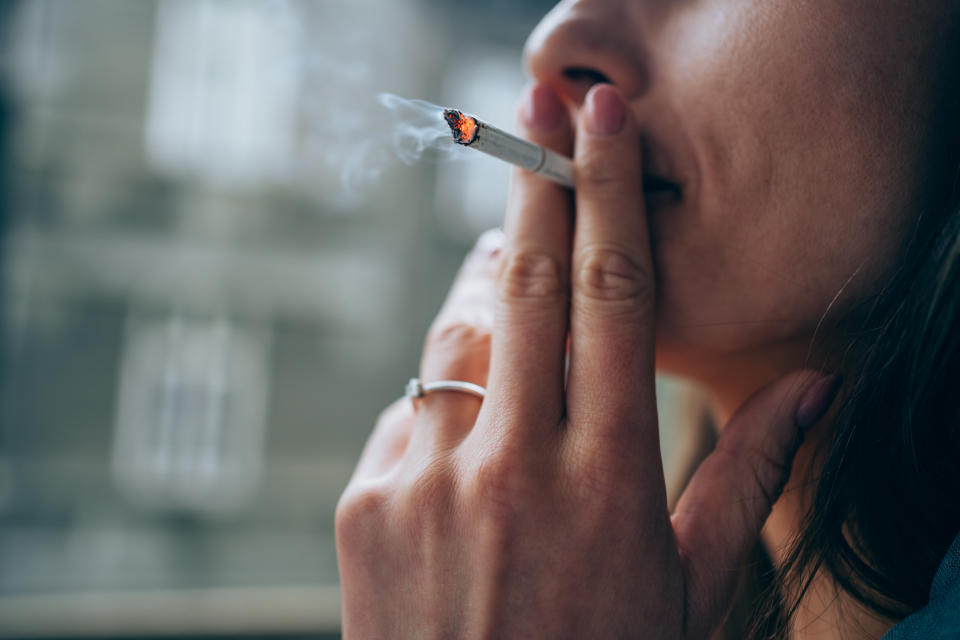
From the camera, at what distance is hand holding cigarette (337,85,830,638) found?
0.47m

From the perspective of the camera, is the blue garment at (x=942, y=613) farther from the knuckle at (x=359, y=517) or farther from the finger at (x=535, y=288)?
the knuckle at (x=359, y=517)

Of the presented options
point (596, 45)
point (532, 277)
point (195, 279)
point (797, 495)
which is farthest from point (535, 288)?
point (195, 279)

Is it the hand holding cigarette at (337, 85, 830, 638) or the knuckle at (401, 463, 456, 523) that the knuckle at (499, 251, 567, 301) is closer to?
the hand holding cigarette at (337, 85, 830, 638)

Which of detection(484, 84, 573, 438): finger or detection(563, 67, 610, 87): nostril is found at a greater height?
detection(563, 67, 610, 87): nostril

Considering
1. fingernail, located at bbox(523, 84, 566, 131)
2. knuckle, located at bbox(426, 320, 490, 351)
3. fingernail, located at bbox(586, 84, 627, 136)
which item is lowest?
knuckle, located at bbox(426, 320, 490, 351)

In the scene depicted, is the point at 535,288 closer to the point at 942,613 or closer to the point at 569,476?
the point at 569,476

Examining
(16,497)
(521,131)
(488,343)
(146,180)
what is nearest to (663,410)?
(488,343)

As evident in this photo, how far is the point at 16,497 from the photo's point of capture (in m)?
5.86

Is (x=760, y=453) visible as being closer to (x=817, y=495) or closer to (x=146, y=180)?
(x=817, y=495)

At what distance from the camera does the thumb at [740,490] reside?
1.59ft

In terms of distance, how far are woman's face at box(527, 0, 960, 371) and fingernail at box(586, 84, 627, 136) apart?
3cm

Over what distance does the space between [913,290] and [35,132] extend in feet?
21.3

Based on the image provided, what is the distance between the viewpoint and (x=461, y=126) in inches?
17.6

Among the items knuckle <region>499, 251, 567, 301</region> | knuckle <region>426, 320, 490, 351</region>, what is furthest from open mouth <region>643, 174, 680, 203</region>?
knuckle <region>426, 320, 490, 351</region>
